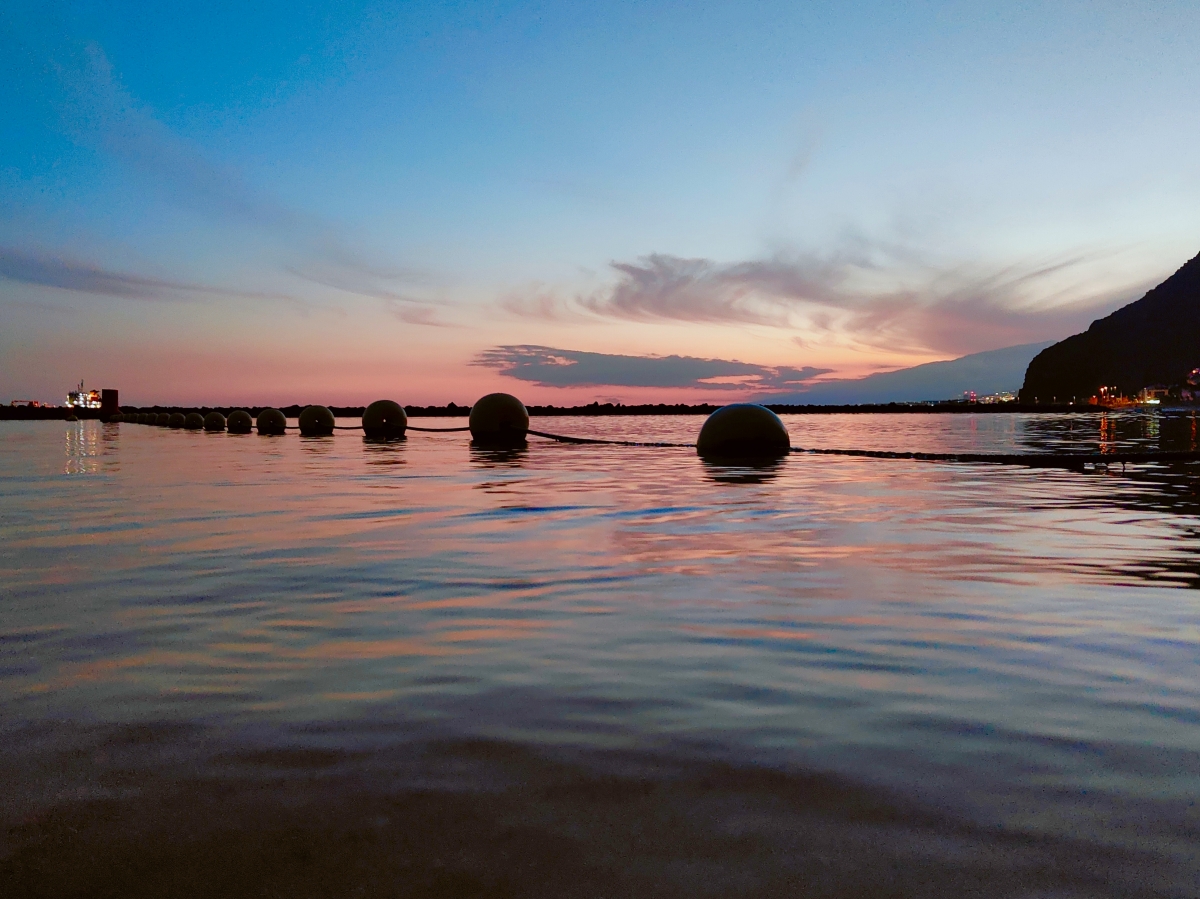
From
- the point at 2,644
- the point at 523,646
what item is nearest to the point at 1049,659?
Answer: the point at 523,646

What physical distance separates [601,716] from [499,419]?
36381 millimetres

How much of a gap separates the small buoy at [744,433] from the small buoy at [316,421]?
114 ft

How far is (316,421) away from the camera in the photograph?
57.1m

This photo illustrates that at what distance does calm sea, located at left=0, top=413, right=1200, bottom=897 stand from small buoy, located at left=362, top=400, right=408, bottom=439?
40.9 meters

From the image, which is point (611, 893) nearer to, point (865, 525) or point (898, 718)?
point (898, 718)

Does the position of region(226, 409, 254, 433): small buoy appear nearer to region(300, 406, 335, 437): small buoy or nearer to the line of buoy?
the line of buoy

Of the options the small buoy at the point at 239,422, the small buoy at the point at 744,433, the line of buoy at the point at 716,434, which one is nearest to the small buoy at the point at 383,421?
the line of buoy at the point at 716,434

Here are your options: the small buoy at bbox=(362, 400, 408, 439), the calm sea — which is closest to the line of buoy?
the small buoy at bbox=(362, 400, 408, 439)

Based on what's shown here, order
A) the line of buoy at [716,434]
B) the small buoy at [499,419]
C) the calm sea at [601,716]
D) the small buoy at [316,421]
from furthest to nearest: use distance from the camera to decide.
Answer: the small buoy at [316,421], the small buoy at [499,419], the line of buoy at [716,434], the calm sea at [601,716]

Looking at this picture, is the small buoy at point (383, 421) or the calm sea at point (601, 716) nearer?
the calm sea at point (601, 716)

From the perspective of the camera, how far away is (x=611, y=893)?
2.77 meters

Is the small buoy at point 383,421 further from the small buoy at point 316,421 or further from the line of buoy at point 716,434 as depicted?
the small buoy at point 316,421

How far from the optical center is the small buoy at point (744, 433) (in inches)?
1119

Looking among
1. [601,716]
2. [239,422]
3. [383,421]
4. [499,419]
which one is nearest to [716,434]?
[499,419]
